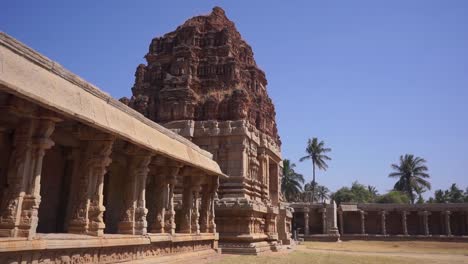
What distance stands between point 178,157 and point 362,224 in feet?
133

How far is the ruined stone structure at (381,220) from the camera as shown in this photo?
146ft

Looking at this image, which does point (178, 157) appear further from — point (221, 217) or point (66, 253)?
point (221, 217)

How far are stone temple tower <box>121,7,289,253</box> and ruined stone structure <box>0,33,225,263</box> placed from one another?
17.5 feet

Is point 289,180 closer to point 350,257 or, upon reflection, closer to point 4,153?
point 350,257

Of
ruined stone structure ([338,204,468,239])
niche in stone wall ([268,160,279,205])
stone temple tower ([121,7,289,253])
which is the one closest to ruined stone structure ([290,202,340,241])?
ruined stone structure ([338,204,468,239])

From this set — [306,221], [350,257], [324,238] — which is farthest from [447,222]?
[350,257]

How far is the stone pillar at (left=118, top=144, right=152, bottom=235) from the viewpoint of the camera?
10.2 meters

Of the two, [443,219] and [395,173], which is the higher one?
[395,173]

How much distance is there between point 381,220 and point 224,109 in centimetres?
3380

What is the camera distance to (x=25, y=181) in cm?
693

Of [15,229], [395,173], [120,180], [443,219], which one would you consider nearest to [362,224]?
[443,219]

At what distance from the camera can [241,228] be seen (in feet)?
61.1

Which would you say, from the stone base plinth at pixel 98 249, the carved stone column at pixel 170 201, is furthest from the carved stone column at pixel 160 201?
the stone base plinth at pixel 98 249

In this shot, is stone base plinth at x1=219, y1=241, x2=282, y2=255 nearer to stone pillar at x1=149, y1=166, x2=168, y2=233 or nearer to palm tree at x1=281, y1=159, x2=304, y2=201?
stone pillar at x1=149, y1=166, x2=168, y2=233
